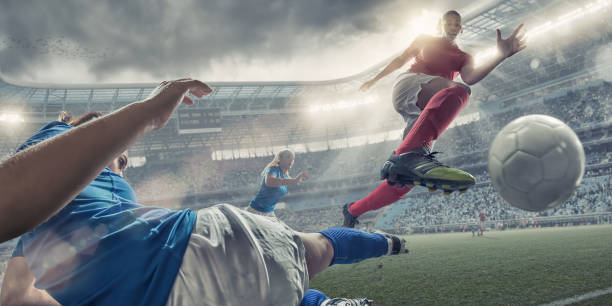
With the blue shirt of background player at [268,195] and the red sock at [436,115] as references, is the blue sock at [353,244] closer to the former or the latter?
the red sock at [436,115]

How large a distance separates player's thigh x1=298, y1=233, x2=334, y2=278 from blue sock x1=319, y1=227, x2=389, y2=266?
0.23ft

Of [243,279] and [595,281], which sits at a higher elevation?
[243,279]

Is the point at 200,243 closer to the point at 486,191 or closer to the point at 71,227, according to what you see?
the point at 71,227

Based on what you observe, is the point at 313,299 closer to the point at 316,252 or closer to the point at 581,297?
the point at 316,252

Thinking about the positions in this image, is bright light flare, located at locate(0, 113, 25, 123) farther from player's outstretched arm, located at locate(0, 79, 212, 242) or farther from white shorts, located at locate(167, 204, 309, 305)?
player's outstretched arm, located at locate(0, 79, 212, 242)

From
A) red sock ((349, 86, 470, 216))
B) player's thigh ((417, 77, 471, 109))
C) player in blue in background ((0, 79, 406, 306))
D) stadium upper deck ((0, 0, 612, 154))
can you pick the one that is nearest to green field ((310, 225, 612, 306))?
red sock ((349, 86, 470, 216))

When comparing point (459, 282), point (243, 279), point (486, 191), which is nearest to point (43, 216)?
point (243, 279)

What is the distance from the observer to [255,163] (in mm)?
36156

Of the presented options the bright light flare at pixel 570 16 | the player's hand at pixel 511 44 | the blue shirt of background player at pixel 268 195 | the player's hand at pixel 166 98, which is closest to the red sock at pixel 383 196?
the player's hand at pixel 511 44

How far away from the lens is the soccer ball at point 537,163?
9.34 feet

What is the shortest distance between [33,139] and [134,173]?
33.8 metres

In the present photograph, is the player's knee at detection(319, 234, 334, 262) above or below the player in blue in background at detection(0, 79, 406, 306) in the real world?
below

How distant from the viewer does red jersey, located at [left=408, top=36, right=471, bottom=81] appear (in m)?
2.51

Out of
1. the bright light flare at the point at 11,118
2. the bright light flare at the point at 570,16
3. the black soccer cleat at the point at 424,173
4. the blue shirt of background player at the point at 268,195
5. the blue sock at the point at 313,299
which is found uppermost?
the bright light flare at the point at 570,16
